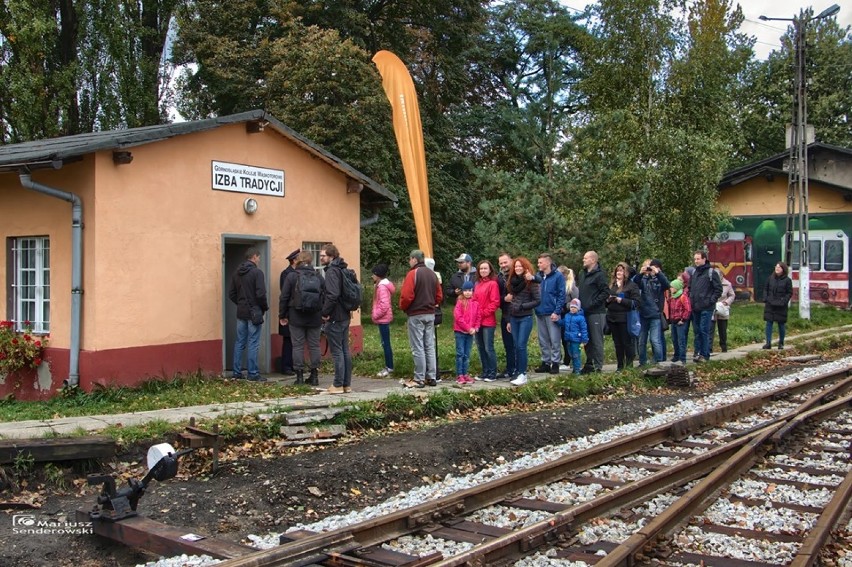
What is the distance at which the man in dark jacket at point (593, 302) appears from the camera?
43.1 ft

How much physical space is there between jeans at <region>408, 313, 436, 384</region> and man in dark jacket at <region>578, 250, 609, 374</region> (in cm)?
269

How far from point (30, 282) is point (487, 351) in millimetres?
6787

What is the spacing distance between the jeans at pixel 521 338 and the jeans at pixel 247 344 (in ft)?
12.4

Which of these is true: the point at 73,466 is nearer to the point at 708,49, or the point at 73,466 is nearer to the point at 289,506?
the point at 289,506

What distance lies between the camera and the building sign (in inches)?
509

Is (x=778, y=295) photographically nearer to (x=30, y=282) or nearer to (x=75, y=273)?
(x=75, y=273)

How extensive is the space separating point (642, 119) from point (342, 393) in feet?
71.3

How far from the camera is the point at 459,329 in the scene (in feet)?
41.0

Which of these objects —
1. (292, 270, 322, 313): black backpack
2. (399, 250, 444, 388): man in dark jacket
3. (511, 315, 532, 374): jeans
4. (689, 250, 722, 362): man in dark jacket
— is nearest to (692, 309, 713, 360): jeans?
(689, 250, 722, 362): man in dark jacket

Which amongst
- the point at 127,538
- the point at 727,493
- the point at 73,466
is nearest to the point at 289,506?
the point at 127,538

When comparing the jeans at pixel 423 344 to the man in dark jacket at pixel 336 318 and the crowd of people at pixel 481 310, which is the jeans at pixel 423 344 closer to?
the crowd of people at pixel 481 310

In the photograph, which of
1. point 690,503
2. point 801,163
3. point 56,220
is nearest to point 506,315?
point 56,220

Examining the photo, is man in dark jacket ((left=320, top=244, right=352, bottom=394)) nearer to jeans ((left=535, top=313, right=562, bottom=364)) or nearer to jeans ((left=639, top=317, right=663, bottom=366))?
jeans ((left=535, top=313, right=562, bottom=364))

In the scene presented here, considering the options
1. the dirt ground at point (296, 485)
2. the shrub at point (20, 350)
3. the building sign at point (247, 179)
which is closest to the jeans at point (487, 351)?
the dirt ground at point (296, 485)
